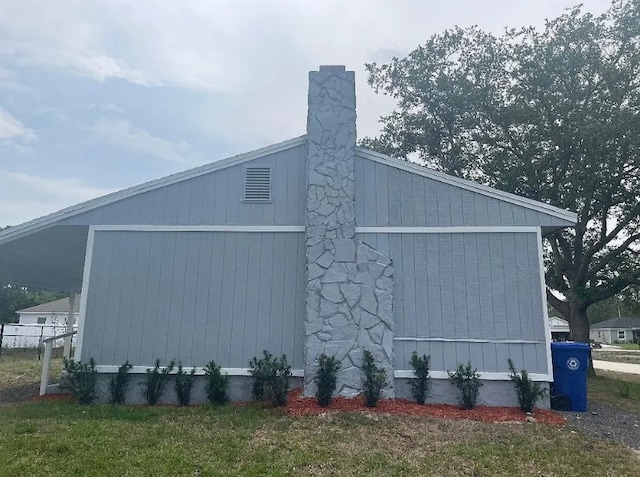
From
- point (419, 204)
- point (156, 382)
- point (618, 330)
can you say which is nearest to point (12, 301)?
point (156, 382)

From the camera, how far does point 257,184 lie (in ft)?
26.3

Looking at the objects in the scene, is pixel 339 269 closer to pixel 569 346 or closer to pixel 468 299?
pixel 468 299

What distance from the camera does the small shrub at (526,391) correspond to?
6.83 metres

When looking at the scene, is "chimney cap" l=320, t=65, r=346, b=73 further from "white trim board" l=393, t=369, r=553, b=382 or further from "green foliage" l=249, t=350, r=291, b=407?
"white trim board" l=393, t=369, r=553, b=382

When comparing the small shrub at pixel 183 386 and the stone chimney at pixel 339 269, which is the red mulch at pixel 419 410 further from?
the small shrub at pixel 183 386

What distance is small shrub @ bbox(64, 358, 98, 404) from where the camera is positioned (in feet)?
23.4

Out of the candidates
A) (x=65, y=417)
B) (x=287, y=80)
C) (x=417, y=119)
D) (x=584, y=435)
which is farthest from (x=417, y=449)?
(x=417, y=119)

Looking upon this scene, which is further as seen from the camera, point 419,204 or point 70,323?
point 70,323

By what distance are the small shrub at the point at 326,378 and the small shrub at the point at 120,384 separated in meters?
3.01

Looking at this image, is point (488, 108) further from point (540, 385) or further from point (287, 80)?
point (540, 385)

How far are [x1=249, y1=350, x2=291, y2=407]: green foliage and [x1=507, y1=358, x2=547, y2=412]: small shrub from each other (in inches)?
134

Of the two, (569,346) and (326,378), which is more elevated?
(569,346)

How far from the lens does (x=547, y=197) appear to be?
46.3ft

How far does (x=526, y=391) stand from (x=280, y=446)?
3.93m
